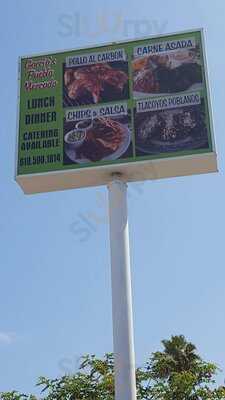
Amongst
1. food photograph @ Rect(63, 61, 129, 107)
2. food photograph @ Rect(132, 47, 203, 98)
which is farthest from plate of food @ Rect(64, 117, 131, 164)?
food photograph @ Rect(132, 47, 203, 98)

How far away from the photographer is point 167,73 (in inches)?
586

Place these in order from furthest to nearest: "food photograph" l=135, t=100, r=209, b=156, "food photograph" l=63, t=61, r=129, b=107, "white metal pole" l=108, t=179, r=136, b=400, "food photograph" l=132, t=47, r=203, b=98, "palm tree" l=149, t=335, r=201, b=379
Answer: "palm tree" l=149, t=335, r=201, b=379 → "food photograph" l=63, t=61, r=129, b=107 → "food photograph" l=132, t=47, r=203, b=98 → "food photograph" l=135, t=100, r=209, b=156 → "white metal pole" l=108, t=179, r=136, b=400

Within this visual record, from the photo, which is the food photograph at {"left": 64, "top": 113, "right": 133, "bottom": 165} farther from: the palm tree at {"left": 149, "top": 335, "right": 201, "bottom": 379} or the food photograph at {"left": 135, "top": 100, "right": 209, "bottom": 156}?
the palm tree at {"left": 149, "top": 335, "right": 201, "bottom": 379}

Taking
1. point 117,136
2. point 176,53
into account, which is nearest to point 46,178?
point 117,136

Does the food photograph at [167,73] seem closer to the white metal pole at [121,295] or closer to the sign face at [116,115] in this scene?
the sign face at [116,115]

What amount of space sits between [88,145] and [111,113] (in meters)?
0.93

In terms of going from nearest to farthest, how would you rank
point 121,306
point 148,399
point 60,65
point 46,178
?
point 121,306, point 46,178, point 60,65, point 148,399

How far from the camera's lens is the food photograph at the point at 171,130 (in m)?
13.9

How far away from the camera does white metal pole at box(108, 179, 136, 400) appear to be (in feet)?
40.9

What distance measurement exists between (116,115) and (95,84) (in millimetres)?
1096

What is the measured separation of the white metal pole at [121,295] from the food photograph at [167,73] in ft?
7.80

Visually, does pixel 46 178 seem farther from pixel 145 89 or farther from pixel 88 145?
pixel 145 89

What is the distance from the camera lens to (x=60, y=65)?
1562 cm

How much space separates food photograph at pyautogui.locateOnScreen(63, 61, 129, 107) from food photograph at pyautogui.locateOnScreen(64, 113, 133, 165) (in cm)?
58
